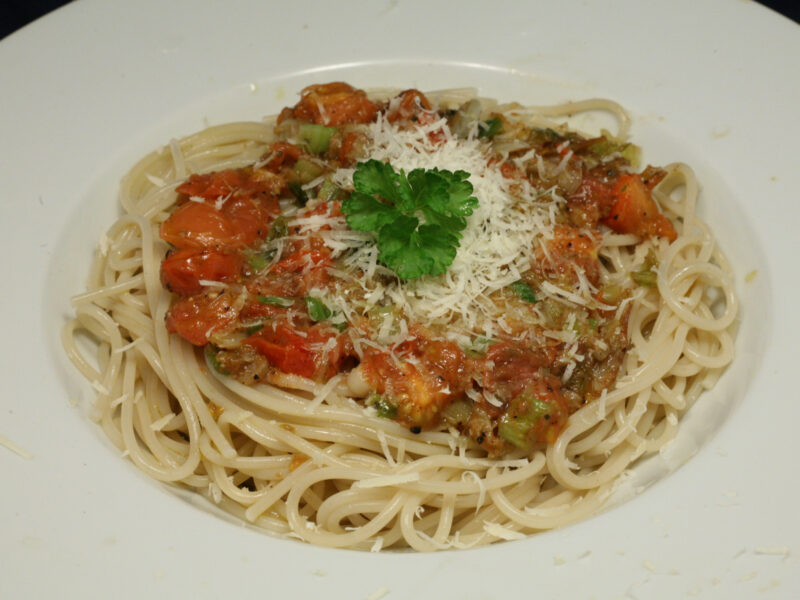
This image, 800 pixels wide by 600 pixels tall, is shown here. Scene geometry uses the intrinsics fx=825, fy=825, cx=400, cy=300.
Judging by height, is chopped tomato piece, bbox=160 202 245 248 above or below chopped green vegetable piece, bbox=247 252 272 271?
above

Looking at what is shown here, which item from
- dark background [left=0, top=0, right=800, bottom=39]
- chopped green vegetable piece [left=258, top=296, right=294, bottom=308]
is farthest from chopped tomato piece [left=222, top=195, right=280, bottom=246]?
dark background [left=0, top=0, right=800, bottom=39]

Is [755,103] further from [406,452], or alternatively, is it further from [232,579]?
[232,579]

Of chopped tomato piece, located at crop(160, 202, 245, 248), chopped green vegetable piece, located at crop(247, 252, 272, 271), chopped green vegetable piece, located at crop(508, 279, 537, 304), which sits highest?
chopped tomato piece, located at crop(160, 202, 245, 248)

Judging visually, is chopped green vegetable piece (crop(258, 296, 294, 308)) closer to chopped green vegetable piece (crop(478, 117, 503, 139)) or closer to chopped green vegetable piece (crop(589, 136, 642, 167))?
chopped green vegetable piece (crop(478, 117, 503, 139))

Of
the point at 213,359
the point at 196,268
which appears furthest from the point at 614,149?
the point at 213,359

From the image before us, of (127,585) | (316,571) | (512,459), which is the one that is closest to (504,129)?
(512,459)

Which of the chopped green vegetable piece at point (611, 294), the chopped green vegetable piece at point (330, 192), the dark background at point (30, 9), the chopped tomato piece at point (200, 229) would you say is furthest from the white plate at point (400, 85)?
the dark background at point (30, 9)

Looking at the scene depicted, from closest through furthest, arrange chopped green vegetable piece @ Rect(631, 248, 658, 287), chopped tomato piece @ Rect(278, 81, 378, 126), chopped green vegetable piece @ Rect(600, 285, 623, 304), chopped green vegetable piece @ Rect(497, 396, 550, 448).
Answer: chopped green vegetable piece @ Rect(497, 396, 550, 448) < chopped green vegetable piece @ Rect(600, 285, 623, 304) < chopped green vegetable piece @ Rect(631, 248, 658, 287) < chopped tomato piece @ Rect(278, 81, 378, 126)
